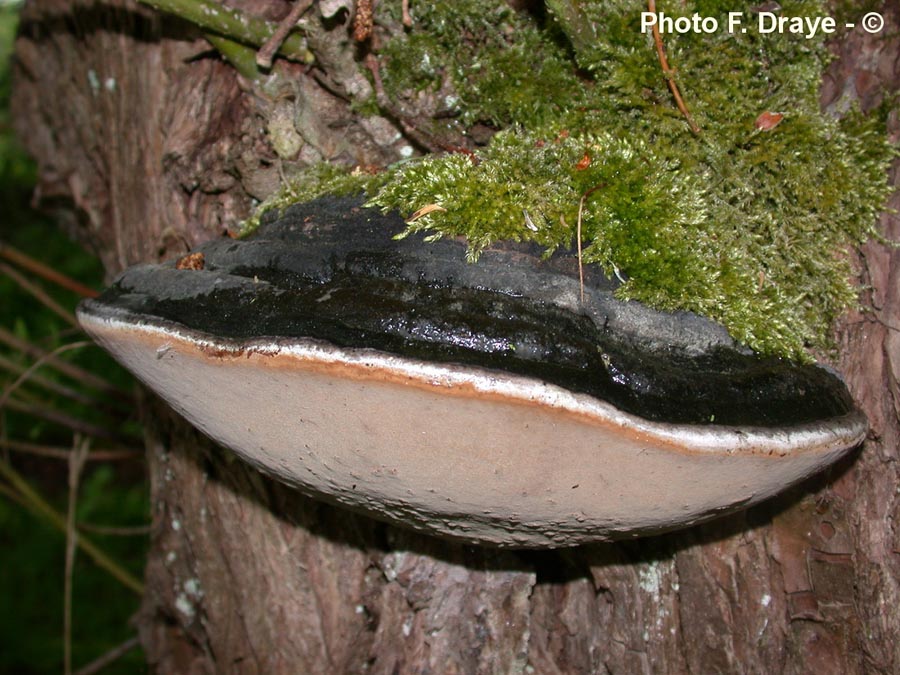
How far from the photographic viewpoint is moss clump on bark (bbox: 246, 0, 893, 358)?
1.43 meters

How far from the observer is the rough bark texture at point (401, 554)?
1.82m

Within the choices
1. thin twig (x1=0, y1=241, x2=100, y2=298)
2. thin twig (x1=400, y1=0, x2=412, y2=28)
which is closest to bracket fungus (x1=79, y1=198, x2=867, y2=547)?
thin twig (x1=400, y1=0, x2=412, y2=28)

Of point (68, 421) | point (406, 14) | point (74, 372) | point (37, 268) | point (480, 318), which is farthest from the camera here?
point (37, 268)

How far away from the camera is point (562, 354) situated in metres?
1.19

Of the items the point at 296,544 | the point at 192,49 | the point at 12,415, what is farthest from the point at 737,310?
the point at 12,415

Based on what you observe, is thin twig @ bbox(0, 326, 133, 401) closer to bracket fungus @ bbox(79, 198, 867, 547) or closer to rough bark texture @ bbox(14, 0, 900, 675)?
rough bark texture @ bbox(14, 0, 900, 675)

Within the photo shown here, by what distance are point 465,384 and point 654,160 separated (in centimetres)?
88

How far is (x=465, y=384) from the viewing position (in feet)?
3.39

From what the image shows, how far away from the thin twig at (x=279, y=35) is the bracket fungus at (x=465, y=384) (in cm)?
70

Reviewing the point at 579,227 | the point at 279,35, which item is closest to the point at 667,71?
the point at 579,227

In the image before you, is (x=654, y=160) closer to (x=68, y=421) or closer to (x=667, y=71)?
(x=667, y=71)

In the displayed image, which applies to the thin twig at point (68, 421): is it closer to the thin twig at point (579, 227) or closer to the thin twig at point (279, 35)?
the thin twig at point (279, 35)

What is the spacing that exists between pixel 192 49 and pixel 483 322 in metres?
1.67

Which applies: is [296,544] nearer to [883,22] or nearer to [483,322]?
[483,322]
